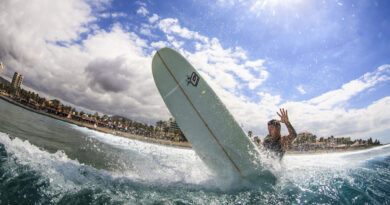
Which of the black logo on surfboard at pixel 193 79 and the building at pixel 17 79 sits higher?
the building at pixel 17 79

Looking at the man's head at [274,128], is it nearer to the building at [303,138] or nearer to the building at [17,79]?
the building at [303,138]

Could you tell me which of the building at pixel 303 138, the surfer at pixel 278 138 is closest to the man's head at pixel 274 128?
the surfer at pixel 278 138

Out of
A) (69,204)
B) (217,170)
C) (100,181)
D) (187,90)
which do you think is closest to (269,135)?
(217,170)

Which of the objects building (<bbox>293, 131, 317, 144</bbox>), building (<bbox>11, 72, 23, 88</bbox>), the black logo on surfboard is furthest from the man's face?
building (<bbox>11, 72, 23, 88</bbox>)

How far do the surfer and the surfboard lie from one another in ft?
2.14

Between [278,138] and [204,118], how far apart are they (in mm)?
1749

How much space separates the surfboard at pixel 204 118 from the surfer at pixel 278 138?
0.65m

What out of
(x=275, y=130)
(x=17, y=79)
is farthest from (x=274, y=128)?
(x=17, y=79)

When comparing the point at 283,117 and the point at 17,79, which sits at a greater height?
the point at 17,79

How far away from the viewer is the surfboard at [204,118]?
3434 millimetres

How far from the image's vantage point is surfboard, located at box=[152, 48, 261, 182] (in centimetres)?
343

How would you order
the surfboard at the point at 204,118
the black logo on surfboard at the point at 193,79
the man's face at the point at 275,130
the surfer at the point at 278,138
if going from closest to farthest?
1. the surfboard at the point at 204,118
2. the surfer at the point at 278,138
3. the man's face at the point at 275,130
4. the black logo on surfboard at the point at 193,79

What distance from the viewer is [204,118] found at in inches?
149

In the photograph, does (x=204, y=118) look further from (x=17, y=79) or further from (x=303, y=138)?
(x=17, y=79)
